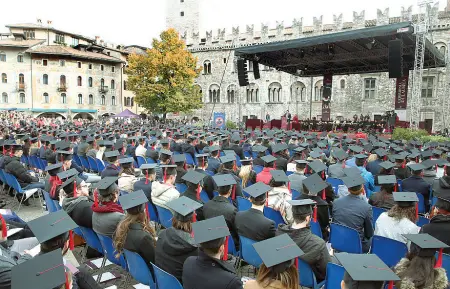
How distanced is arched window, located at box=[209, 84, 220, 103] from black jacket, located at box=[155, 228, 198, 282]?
39802 mm

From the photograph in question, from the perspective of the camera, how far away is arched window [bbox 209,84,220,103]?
140 ft

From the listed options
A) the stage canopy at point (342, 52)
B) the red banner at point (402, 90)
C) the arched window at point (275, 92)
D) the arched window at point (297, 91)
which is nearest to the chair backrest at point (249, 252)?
the stage canopy at point (342, 52)

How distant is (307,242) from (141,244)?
1700mm

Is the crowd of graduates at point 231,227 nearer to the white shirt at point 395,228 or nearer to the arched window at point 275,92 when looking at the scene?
the white shirt at point 395,228

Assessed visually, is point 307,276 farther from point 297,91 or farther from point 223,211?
point 297,91

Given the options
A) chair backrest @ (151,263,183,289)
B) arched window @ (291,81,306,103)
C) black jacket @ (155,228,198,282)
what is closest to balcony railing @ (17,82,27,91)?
arched window @ (291,81,306,103)

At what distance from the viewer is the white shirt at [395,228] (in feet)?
13.4

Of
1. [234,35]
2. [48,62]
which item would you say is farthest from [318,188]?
[48,62]

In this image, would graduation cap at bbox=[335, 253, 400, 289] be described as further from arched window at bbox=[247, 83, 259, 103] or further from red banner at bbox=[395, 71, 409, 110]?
arched window at bbox=[247, 83, 259, 103]

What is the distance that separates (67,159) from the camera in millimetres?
7805

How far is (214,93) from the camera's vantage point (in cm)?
4303

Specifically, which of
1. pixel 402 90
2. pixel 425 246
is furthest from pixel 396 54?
pixel 425 246

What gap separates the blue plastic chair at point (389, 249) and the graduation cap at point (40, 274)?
10.5ft

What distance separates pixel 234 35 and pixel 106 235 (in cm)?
3821
